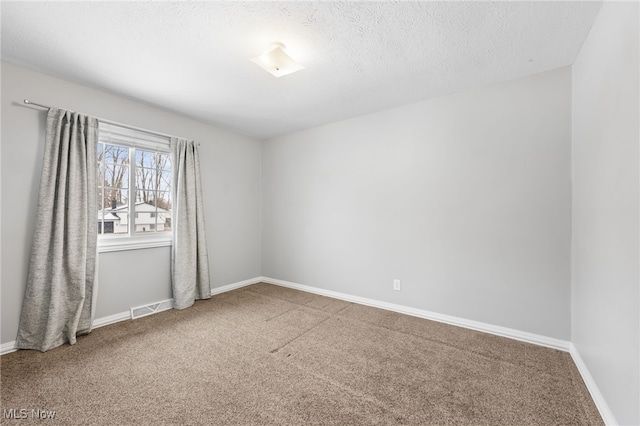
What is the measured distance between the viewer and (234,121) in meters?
3.78

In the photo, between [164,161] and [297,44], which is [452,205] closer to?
[297,44]

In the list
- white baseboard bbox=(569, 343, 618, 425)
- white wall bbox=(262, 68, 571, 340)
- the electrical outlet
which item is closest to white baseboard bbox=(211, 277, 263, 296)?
white wall bbox=(262, 68, 571, 340)

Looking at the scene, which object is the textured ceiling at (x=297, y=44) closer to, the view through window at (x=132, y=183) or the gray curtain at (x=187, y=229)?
the view through window at (x=132, y=183)

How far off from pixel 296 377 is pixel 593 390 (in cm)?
192

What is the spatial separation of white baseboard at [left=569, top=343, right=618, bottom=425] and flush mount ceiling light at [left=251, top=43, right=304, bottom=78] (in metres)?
2.96

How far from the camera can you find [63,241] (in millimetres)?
2498

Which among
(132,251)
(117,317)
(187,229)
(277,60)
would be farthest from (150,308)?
(277,60)

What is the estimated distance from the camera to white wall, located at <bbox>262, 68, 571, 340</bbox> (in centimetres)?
242

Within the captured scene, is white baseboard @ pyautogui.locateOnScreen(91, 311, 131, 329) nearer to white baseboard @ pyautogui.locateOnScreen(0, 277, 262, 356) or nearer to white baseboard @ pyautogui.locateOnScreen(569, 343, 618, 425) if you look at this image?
white baseboard @ pyautogui.locateOnScreen(0, 277, 262, 356)

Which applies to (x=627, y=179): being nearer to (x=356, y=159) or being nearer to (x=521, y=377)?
(x=521, y=377)

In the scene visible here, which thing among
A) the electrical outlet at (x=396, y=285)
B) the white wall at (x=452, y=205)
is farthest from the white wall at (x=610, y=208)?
the electrical outlet at (x=396, y=285)

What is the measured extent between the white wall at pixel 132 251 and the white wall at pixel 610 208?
397 cm

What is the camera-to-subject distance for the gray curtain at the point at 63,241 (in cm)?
236

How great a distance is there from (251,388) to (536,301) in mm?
2520
